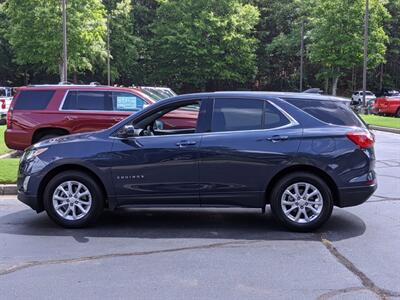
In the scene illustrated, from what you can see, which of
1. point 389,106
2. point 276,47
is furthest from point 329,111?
point 276,47

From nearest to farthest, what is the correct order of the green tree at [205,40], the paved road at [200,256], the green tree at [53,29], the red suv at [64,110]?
the paved road at [200,256], the red suv at [64,110], the green tree at [53,29], the green tree at [205,40]

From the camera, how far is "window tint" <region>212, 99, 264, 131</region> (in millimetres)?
6871

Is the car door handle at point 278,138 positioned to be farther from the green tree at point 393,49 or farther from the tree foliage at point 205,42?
the green tree at point 393,49

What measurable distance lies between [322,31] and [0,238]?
4022cm

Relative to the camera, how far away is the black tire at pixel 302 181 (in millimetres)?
6707

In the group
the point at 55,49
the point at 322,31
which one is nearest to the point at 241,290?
the point at 55,49

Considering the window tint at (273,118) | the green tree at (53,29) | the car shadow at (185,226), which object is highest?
the green tree at (53,29)

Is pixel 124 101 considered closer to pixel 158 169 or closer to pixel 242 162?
pixel 158 169

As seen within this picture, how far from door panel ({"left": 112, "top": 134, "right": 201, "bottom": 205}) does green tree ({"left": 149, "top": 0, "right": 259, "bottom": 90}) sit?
4204 centimetres

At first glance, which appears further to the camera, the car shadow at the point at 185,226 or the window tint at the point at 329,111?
the window tint at the point at 329,111

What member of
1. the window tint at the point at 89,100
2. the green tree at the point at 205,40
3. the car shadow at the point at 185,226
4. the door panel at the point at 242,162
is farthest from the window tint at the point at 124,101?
the green tree at the point at 205,40

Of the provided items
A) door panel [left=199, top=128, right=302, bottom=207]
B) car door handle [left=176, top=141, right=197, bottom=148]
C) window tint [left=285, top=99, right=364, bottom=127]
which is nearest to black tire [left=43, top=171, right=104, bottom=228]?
car door handle [left=176, top=141, right=197, bottom=148]

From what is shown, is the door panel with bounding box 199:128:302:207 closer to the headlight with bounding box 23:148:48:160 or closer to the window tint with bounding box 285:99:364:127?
the window tint with bounding box 285:99:364:127

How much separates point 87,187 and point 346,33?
38984 mm
